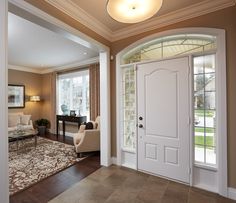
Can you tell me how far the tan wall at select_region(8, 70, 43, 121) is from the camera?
5977 mm

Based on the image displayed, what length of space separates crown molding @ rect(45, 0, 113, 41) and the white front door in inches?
39.3

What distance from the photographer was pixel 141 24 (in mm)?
Answer: 2775

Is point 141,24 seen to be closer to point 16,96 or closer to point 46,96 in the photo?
point 46,96

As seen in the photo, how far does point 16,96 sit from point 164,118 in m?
6.05

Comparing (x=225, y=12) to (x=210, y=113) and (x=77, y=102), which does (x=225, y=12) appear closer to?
(x=210, y=113)

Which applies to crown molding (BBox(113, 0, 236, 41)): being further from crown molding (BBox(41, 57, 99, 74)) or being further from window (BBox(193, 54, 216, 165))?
crown molding (BBox(41, 57, 99, 74))

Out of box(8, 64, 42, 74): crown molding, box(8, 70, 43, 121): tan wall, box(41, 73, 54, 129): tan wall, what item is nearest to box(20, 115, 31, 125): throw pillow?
box(8, 70, 43, 121): tan wall

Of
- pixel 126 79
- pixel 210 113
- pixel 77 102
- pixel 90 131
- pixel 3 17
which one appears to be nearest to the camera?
pixel 3 17

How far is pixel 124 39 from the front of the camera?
309 cm

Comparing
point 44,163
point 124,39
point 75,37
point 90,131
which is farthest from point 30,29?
point 44,163

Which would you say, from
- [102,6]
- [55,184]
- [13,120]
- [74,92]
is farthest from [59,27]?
[13,120]

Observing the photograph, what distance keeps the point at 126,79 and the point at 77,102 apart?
325 cm

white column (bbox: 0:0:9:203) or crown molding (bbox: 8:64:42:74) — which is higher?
crown molding (bbox: 8:64:42:74)

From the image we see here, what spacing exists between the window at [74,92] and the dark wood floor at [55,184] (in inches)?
98.1
